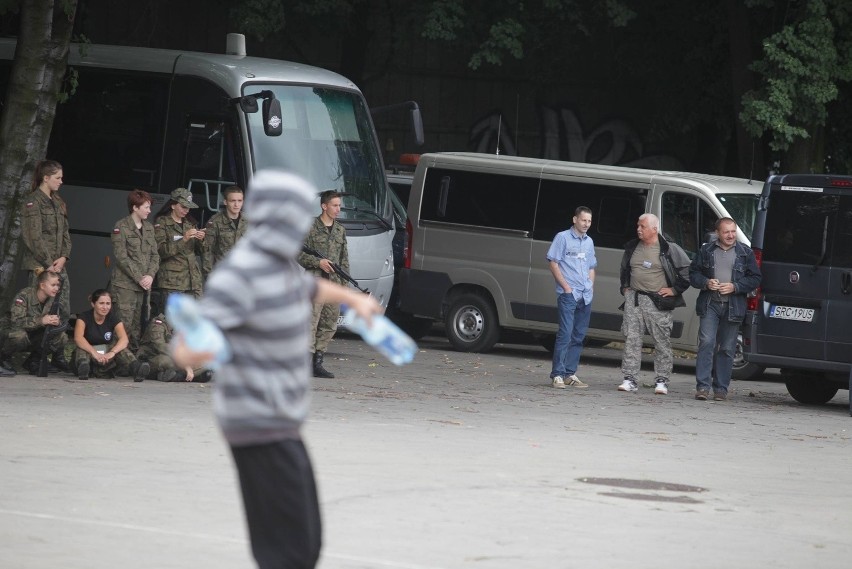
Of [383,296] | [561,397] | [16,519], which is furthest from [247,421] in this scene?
[383,296]

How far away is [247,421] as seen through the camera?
5.11 m

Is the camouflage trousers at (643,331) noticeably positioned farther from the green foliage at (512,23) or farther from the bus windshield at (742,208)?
the green foliage at (512,23)

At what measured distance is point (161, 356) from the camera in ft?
47.6

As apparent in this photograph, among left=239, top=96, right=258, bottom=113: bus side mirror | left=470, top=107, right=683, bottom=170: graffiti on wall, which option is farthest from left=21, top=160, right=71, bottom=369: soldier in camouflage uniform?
left=470, top=107, right=683, bottom=170: graffiti on wall

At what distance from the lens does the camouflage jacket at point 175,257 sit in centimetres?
1505

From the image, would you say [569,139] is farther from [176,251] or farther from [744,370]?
[176,251]

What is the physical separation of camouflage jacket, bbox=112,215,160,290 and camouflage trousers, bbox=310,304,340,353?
1.72 meters

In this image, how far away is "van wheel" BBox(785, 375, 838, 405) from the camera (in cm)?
1587

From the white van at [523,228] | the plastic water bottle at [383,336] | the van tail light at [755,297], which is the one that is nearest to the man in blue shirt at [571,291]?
the van tail light at [755,297]

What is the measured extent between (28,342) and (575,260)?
543 centimetres

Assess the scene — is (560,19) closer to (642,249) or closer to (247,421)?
(642,249)

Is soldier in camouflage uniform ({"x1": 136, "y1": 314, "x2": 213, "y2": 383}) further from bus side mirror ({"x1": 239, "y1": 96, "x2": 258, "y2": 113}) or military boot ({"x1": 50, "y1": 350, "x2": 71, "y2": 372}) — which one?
bus side mirror ({"x1": 239, "y1": 96, "x2": 258, "y2": 113})

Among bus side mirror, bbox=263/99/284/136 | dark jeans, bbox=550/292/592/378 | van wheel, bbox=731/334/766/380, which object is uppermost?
bus side mirror, bbox=263/99/284/136

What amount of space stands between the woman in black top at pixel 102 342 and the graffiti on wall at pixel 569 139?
1764cm
